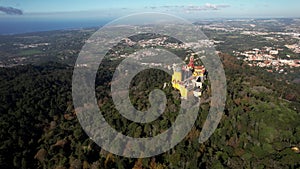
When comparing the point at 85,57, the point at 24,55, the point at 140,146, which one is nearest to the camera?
the point at 140,146

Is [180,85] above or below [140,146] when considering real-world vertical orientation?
above

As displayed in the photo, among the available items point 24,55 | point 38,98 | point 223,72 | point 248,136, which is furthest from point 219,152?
point 24,55

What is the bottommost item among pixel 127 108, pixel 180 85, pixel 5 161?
pixel 5 161

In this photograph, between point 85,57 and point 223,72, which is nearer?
point 223,72

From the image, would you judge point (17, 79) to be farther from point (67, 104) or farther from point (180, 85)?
point (180, 85)

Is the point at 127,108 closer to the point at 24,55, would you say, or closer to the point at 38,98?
the point at 38,98

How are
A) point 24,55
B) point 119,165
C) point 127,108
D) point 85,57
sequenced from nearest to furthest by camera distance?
1. point 119,165
2. point 127,108
3. point 85,57
4. point 24,55
